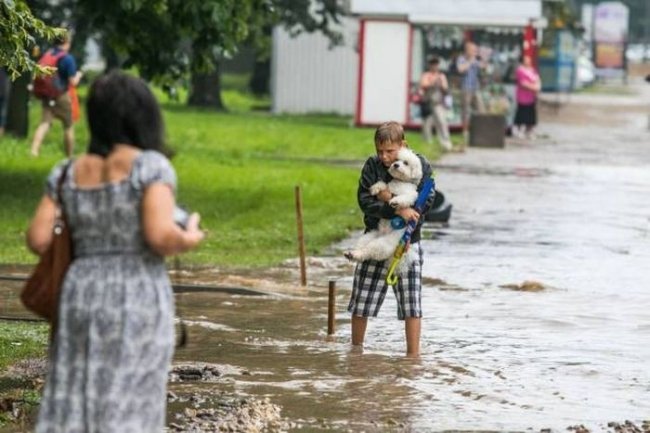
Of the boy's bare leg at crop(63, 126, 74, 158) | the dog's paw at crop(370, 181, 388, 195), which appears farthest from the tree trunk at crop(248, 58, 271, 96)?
the dog's paw at crop(370, 181, 388, 195)

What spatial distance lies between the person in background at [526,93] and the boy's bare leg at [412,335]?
25749mm

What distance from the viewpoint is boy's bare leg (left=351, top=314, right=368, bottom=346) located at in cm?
1133

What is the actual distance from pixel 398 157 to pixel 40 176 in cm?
1255

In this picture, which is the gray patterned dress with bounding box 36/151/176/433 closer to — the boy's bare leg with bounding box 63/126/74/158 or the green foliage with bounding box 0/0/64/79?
the green foliage with bounding box 0/0/64/79

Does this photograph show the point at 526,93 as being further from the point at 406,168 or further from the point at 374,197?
the point at 406,168

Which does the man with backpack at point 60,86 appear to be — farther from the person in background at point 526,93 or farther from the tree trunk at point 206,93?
the tree trunk at point 206,93

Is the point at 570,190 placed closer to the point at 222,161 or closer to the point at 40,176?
the point at 222,161

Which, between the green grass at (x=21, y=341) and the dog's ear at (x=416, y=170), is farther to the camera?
the dog's ear at (x=416, y=170)

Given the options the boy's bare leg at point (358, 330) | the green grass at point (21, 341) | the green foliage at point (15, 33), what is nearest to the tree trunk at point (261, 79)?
the green foliage at point (15, 33)

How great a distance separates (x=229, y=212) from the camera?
65.6ft

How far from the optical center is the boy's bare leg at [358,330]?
11.3m

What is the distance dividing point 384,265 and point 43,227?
4.85m

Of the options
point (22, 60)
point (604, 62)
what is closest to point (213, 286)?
point (22, 60)

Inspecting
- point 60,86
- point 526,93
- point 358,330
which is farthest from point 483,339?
point 526,93
